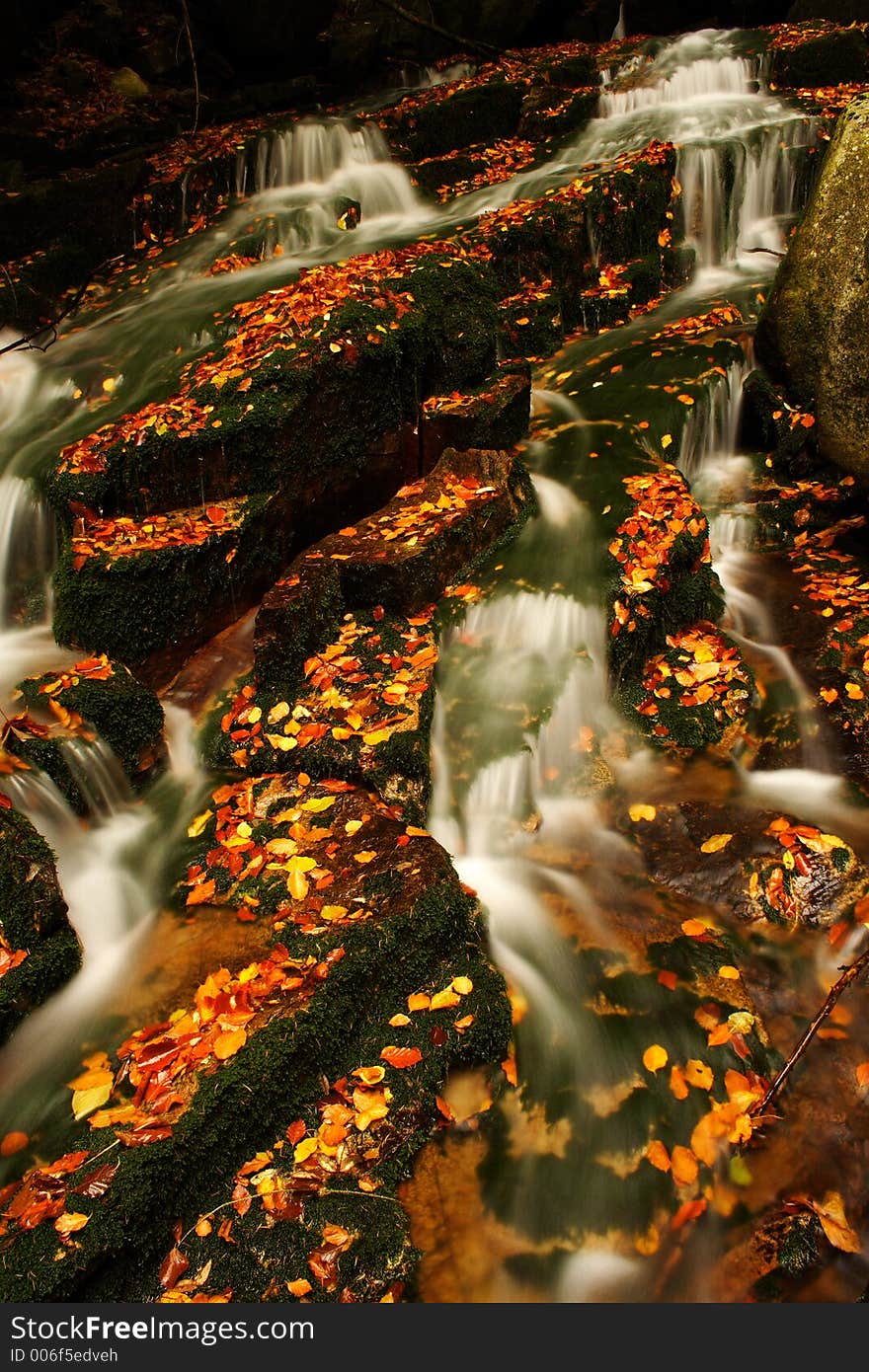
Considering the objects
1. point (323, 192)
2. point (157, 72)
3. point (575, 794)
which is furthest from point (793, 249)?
point (157, 72)

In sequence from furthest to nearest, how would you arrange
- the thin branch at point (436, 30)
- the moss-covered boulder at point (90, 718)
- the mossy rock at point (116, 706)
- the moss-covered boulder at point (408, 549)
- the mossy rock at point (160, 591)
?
1. the mossy rock at point (160, 591)
2. the moss-covered boulder at point (408, 549)
3. the mossy rock at point (116, 706)
4. the moss-covered boulder at point (90, 718)
5. the thin branch at point (436, 30)

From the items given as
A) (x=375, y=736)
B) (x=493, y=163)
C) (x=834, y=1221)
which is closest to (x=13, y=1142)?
(x=375, y=736)

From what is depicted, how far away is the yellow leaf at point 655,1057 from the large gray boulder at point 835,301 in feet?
15.6

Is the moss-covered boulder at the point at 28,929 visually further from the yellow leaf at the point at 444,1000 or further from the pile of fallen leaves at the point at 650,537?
the pile of fallen leaves at the point at 650,537

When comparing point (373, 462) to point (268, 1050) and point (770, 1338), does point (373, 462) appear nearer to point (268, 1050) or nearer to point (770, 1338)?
point (268, 1050)

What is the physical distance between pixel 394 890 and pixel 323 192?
12.0m

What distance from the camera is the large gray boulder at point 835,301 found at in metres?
5.90

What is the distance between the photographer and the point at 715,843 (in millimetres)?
4582

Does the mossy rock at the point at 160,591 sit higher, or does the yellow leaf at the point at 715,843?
the mossy rock at the point at 160,591

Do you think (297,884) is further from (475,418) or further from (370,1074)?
(475,418)

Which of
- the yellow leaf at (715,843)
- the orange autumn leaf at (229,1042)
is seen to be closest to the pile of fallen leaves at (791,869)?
the yellow leaf at (715,843)

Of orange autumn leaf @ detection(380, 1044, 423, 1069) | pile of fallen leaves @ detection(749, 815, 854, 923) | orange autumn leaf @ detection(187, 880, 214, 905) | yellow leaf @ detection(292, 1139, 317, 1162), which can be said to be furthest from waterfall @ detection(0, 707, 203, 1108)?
pile of fallen leaves @ detection(749, 815, 854, 923)

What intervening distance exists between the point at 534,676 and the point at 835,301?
12.3 feet

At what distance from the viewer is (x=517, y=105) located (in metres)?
13.5
